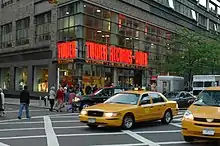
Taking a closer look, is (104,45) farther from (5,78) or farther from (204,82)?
(5,78)

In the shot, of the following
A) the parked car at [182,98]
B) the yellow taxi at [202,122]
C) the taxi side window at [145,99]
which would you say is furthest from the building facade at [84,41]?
the yellow taxi at [202,122]

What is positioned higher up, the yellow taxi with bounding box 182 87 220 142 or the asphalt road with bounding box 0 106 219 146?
the yellow taxi with bounding box 182 87 220 142

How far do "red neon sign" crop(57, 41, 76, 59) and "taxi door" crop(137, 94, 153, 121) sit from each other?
21000mm

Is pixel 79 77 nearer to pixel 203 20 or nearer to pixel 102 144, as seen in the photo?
pixel 102 144

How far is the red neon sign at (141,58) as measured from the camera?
4378cm

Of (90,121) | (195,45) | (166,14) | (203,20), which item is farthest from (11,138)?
(203,20)

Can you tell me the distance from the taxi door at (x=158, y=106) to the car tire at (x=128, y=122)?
1.36 meters

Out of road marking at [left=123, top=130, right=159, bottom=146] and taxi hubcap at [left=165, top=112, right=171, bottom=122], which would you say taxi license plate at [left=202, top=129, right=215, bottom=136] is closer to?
road marking at [left=123, top=130, right=159, bottom=146]

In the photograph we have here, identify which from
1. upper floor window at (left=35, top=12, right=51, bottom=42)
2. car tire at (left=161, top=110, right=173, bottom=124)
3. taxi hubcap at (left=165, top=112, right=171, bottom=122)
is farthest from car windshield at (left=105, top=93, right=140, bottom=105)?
upper floor window at (left=35, top=12, right=51, bottom=42)

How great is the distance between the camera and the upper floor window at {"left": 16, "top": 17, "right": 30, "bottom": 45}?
1751 inches

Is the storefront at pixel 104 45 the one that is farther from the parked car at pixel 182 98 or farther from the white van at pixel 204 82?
the parked car at pixel 182 98

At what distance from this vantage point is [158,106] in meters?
15.6

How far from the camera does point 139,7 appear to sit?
44.2 metres

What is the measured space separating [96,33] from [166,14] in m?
15.4
